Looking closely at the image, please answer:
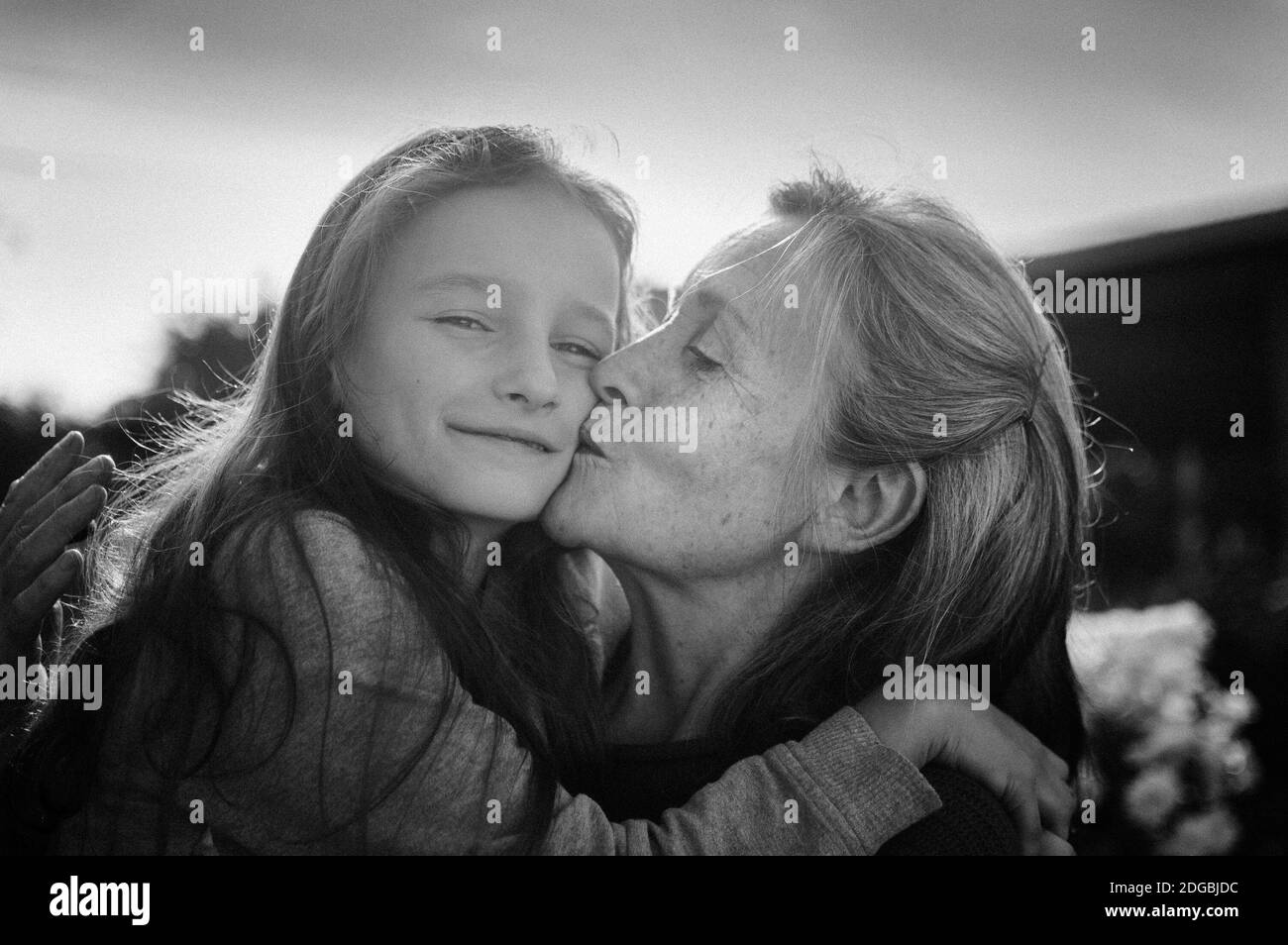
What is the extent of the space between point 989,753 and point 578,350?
891 mm

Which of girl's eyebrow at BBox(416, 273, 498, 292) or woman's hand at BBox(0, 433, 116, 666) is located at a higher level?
girl's eyebrow at BBox(416, 273, 498, 292)

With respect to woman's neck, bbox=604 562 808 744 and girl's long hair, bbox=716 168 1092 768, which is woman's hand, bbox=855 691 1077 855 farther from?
woman's neck, bbox=604 562 808 744

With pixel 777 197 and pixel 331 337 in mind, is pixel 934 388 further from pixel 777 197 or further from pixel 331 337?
pixel 331 337

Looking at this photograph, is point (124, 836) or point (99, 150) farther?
point (99, 150)

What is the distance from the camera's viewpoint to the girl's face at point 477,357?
1573 millimetres

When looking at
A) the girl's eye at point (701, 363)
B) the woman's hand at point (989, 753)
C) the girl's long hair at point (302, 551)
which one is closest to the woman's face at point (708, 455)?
the girl's eye at point (701, 363)

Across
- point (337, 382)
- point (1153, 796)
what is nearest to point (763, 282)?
point (337, 382)

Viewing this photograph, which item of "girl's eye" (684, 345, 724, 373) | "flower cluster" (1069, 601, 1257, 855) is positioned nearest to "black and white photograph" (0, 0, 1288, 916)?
"girl's eye" (684, 345, 724, 373)

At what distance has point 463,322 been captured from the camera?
5.23 ft

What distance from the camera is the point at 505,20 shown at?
1.72m

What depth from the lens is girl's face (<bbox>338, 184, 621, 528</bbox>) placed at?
157cm

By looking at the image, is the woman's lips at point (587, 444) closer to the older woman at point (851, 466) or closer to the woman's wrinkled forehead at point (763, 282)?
the older woman at point (851, 466)

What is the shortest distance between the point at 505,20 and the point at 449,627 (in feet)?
3.31

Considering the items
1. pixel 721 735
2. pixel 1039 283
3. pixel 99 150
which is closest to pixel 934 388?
pixel 1039 283
